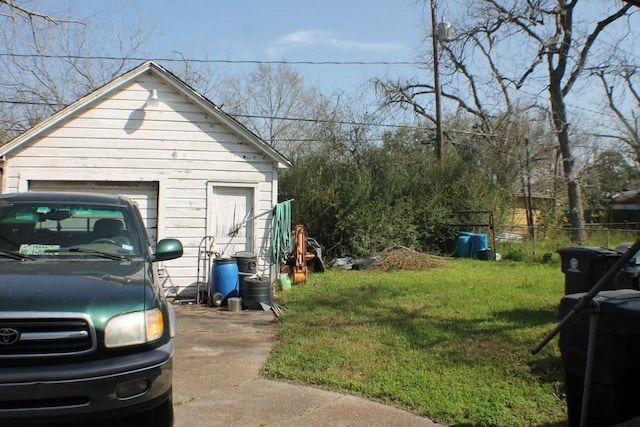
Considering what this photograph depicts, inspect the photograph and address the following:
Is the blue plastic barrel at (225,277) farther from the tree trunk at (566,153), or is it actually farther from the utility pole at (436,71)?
the tree trunk at (566,153)

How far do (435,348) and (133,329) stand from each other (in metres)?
4.15

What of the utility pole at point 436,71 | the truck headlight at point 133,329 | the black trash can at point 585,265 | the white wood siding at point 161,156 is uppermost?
the utility pole at point 436,71

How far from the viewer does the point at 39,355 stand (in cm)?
297

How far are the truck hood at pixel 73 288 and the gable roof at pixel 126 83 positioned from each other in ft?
22.9

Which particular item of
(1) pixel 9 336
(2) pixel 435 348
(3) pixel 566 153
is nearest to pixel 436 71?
(3) pixel 566 153

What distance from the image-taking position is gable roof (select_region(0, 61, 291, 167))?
9.83m

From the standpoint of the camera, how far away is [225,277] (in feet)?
31.9

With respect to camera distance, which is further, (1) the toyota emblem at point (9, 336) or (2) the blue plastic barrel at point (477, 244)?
(2) the blue plastic barrel at point (477, 244)

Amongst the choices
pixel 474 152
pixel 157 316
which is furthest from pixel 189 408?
pixel 474 152

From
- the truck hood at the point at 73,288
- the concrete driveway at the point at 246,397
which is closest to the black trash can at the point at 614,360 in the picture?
the concrete driveway at the point at 246,397

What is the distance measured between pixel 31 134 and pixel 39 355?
8.20 meters

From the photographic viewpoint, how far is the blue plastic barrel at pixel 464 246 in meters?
17.1

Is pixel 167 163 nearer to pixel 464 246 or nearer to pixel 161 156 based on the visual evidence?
pixel 161 156

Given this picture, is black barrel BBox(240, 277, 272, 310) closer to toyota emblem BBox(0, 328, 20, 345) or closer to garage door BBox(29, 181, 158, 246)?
garage door BBox(29, 181, 158, 246)
